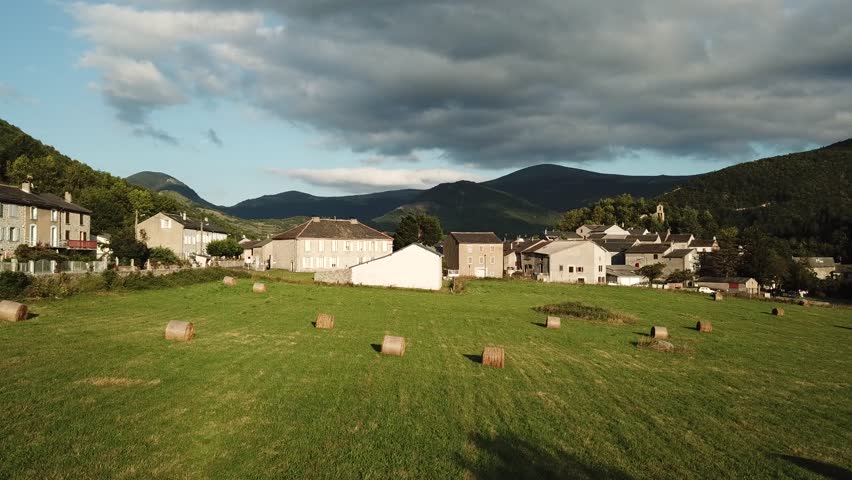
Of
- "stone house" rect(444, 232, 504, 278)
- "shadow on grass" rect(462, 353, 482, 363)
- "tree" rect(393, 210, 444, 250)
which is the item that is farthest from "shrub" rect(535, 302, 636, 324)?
"tree" rect(393, 210, 444, 250)

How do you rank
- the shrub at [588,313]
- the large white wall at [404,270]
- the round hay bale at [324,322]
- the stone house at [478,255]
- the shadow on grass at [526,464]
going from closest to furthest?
the shadow on grass at [526,464] < the round hay bale at [324,322] < the shrub at [588,313] < the large white wall at [404,270] < the stone house at [478,255]

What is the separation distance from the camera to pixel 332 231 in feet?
293

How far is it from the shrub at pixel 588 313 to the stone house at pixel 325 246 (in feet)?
152

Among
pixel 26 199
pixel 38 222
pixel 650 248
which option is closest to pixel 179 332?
pixel 26 199

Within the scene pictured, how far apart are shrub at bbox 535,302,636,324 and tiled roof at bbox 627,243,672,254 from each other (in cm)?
8447

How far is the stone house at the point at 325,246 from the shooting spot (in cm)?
8600

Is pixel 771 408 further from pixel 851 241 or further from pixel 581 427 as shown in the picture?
pixel 851 241

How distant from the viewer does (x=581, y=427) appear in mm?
13031

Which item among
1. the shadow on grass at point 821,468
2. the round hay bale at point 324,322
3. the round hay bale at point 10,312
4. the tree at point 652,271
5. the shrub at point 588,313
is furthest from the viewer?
the tree at point 652,271

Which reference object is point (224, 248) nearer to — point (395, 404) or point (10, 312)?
point (10, 312)

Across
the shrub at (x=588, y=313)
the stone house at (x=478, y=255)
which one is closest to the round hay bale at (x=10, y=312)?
the shrub at (x=588, y=313)

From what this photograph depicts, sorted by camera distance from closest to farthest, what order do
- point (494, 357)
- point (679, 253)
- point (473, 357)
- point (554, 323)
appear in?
point (494, 357) < point (473, 357) < point (554, 323) < point (679, 253)

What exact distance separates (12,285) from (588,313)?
35203 millimetres

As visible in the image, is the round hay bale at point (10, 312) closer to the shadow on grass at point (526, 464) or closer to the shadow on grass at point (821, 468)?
the shadow on grass at point (526, 464)
